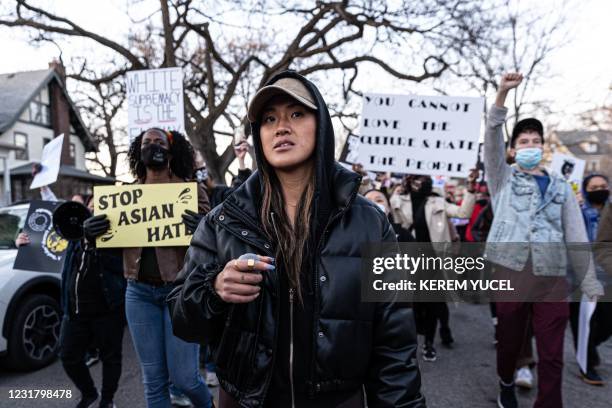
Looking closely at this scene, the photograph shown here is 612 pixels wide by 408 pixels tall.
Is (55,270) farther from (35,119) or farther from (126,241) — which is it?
(35,119)

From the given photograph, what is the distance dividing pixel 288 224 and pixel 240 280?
1.36ft

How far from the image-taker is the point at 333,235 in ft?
5.05

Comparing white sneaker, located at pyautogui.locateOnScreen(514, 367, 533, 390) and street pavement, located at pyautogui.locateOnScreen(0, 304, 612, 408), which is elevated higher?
white sneaker, located at pyautogui.locateOnScreen(514, 367, 533, 390)

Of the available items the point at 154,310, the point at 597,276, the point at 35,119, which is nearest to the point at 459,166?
the point at 597,276

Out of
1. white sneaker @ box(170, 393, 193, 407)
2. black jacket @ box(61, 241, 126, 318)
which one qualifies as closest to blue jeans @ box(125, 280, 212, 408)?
black jacket @ box(61, 241, 126, 318)

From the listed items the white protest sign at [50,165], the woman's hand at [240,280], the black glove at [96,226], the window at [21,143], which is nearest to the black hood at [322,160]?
the woman's hand at [240,280]

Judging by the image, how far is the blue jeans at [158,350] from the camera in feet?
8.64

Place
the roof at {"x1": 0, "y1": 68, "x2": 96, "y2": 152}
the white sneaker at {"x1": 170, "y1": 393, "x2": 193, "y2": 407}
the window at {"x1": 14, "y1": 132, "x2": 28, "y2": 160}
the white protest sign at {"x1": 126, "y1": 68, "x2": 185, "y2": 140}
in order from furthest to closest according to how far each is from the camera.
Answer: the window at {"x1": 14, "y1": 132, "x2": 28, "y2": 160}
the roof at {"x1": 0, "y1": 68, "x2": 96, "y2": 152}
the white protest sign at {"x1": 126, "y1": 68, "x2": 185, "y2": 140}
the white sneaker at {"x1": 170, "y1": 393, "x2": 193, "y2": 407}

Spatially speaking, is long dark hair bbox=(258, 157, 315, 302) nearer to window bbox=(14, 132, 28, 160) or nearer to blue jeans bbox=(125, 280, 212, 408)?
blue jeans bbox=(125, 280, 212, 408)

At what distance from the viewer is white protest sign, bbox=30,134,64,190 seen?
175 inches

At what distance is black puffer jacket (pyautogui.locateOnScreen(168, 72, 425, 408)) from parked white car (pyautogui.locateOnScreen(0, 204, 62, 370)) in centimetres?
352

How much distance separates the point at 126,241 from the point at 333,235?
1.82 meters

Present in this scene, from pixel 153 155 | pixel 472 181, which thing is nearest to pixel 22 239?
pixel 153 155

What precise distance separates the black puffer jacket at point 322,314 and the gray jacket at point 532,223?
2.01 m
